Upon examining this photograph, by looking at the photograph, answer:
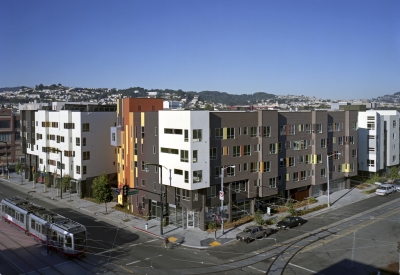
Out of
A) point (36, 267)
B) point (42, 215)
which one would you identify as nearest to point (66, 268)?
point (36, 267)

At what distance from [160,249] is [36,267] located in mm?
12403

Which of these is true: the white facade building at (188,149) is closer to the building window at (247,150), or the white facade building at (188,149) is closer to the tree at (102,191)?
the building window at (247,150)

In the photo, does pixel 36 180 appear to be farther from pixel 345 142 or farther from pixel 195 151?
pixel 345 142

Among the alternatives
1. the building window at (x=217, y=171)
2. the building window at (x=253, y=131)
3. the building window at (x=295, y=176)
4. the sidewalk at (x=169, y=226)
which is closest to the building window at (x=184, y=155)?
the building window at (x=217, y=171)

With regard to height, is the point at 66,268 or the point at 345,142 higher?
the point at 345,142

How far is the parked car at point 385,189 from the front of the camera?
6700 centimetres

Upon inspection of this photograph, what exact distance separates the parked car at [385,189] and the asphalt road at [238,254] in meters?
18.0

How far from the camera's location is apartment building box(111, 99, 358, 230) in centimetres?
4797

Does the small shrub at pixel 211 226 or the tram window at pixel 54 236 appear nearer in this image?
the tram window at pixel 54 236

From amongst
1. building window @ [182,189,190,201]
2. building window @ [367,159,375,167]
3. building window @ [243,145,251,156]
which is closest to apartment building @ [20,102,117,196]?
building window @ [182,189,190,201]

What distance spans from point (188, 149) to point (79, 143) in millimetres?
30112

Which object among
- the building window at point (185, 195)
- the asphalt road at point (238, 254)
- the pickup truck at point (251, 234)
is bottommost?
the asphalt road at point (238, 254)

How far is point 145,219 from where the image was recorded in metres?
53.0

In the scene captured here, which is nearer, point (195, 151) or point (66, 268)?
point (66, 268)
